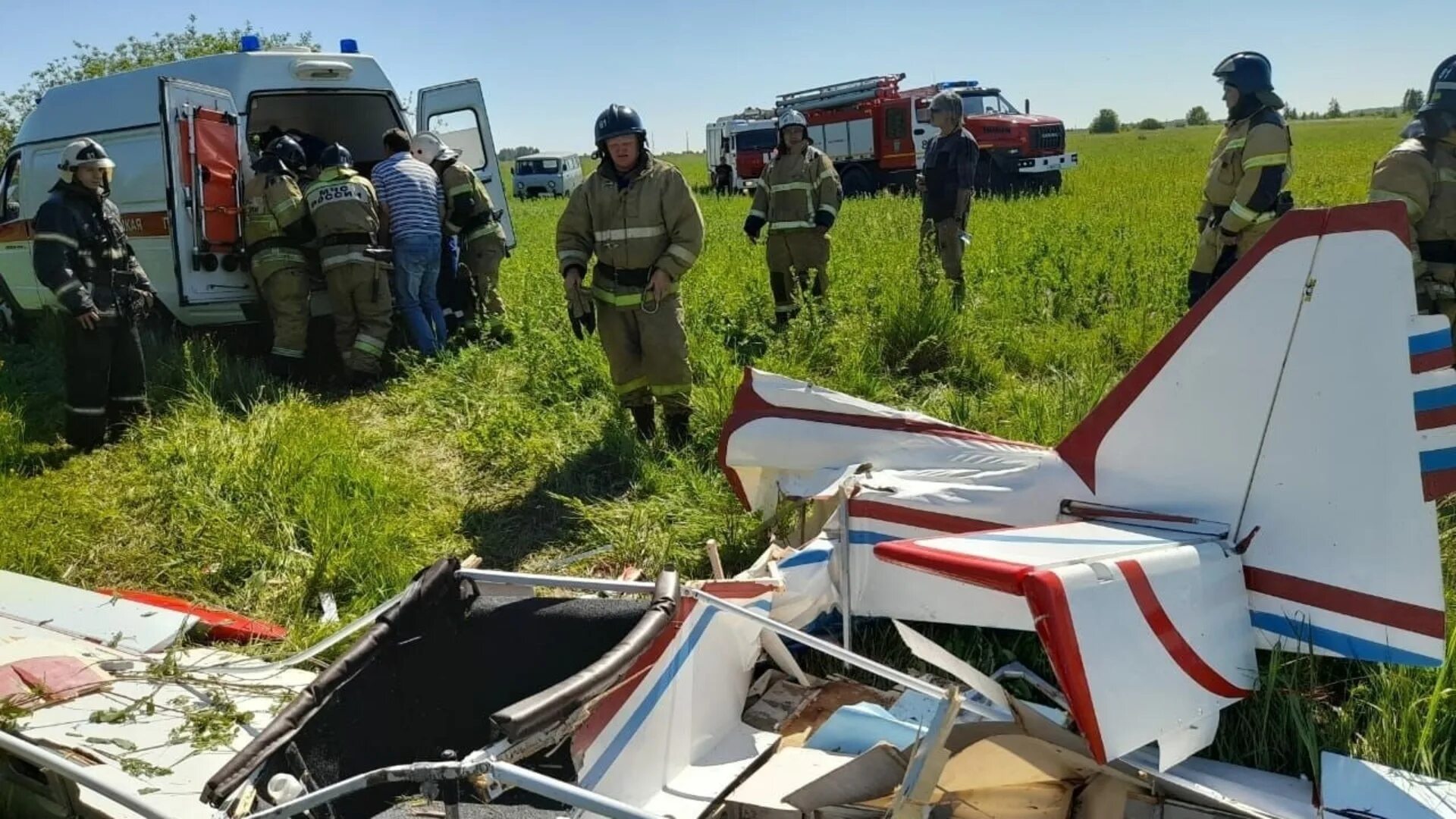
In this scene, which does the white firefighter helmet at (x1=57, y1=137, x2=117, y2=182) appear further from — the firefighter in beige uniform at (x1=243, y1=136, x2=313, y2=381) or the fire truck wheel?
the fire truck wheel

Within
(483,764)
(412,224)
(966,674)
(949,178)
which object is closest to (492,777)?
(483,764)

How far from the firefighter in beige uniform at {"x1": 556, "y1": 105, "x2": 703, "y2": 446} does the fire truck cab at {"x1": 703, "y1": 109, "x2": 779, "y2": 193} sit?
20.6 metres

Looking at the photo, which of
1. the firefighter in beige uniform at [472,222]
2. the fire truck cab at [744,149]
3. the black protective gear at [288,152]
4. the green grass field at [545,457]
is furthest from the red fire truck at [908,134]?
the black protective gear at [288,152]

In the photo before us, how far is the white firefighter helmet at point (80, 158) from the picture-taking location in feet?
19.0

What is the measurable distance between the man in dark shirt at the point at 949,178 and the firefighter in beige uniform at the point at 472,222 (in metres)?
3.59

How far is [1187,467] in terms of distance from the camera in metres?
2.50

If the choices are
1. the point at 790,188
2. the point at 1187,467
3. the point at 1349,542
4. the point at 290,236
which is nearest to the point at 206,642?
the point at 1187,467

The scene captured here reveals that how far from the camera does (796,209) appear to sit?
779cm

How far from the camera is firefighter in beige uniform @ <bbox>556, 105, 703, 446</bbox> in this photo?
520 centimetres

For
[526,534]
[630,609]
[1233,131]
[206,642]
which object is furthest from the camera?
[1233,131]

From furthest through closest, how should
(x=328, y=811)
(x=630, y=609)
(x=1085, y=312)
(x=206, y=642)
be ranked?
(x=1085, y=312) → (x=206, y=642) → (x=630, y=609) → (x=328, y=811)

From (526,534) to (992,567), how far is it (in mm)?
3279

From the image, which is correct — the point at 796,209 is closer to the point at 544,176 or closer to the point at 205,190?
the point at 205,190

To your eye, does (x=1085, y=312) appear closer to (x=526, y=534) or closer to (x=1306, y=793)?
(x=526, y=534)
